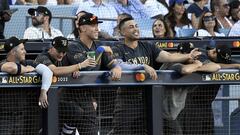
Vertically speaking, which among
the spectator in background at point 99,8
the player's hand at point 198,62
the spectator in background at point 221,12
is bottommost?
the spectator in background at point 221,12

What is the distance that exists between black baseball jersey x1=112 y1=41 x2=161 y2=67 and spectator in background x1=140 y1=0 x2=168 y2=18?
3872mm

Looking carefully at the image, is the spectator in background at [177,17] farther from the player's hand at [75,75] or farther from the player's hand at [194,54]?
the player's hand at [75,75]

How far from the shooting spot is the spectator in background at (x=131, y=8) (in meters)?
13.0

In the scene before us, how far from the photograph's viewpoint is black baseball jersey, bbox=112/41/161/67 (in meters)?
8.97

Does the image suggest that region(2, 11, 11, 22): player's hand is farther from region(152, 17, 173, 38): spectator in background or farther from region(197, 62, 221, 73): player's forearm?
region(197, 62, 221, 73): player's forearm

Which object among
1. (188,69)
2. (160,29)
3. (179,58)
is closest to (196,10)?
(160,29)

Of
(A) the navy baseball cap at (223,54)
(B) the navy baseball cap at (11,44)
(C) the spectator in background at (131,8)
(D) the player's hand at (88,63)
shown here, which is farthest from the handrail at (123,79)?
(C) the spectator in background at (131,8)

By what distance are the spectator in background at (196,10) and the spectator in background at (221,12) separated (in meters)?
0.16

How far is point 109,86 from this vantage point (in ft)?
25.6

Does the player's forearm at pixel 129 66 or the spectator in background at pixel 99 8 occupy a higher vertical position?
the player's forearm at pixel 129 66

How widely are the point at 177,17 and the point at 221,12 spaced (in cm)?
114

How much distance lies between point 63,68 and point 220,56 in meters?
1.94

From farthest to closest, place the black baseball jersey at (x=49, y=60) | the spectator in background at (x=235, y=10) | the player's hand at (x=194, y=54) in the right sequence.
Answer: the spectator in background at (x=235, y=10)
the player's hand at (x=194, y=54)
the black baseball jersey at (x=49, y=60)

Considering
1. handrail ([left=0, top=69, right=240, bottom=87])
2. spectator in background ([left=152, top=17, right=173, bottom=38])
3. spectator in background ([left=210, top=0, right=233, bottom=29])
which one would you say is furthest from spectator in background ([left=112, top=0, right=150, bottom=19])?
handrail ([left=0, top=69, right=240, bottom=87])
